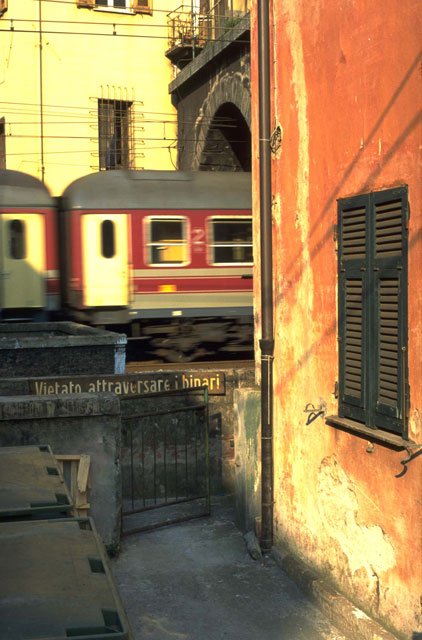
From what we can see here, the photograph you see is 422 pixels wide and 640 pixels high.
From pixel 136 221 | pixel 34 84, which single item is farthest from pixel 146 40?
pixel 136 221

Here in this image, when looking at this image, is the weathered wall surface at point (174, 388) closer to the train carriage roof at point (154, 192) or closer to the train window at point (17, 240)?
the train carriage roof at point (154, 192)

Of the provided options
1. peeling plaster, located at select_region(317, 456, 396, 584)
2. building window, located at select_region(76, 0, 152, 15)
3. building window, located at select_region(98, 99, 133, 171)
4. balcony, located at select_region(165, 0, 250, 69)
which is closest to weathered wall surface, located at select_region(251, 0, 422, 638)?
peeling plaster, located at select_region(317, 456, 396, 584)

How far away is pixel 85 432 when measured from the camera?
8.16 m

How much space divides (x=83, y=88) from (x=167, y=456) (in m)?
19.8

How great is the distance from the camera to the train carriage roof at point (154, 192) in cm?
1539

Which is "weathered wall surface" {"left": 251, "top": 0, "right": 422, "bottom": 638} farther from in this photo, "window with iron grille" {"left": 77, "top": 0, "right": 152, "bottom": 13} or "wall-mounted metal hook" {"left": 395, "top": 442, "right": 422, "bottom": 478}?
"window with iron grille" {"left": 77, "top": 0, "right": 152, "bottom": 13}

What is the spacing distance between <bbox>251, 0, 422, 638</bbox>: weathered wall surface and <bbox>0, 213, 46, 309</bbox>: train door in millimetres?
8123

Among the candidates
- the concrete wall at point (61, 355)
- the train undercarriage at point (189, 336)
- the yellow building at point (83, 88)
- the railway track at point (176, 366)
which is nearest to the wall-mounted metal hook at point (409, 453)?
the concrete wall at point (61, 355)

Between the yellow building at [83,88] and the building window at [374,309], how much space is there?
21007 millimetres

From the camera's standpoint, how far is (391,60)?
19.4ft

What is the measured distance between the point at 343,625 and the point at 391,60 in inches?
166

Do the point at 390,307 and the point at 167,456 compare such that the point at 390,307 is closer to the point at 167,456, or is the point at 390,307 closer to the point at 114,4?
the point at 167,456

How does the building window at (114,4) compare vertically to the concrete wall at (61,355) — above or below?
above

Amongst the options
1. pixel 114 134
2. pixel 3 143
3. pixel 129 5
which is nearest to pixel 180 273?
pixel 114 134
